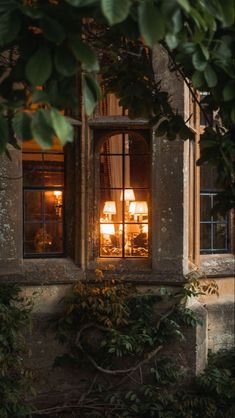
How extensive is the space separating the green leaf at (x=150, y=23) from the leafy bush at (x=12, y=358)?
10.6 ft

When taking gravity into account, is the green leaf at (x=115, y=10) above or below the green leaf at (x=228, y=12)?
below

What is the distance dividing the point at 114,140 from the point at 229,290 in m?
2.19

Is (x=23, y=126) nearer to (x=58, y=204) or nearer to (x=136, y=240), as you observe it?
(x=58, y=204)

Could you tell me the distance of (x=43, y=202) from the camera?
636cm

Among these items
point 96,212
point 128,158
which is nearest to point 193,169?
point 128,158

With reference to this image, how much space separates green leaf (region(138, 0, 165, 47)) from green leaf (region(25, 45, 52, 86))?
378 mm

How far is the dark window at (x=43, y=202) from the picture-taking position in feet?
20.7

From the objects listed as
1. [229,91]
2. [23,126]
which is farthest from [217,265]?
[23,126]

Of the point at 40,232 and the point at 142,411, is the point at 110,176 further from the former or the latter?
the point at 142,411

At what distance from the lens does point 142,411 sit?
224 inches

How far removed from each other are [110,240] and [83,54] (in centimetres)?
425

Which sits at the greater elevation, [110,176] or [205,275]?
[110,176]

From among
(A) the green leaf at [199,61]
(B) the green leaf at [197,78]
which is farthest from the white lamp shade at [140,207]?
(A) the green leaf at [199,61]

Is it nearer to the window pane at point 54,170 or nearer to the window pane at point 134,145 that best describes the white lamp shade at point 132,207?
the window pane at point 134,145
